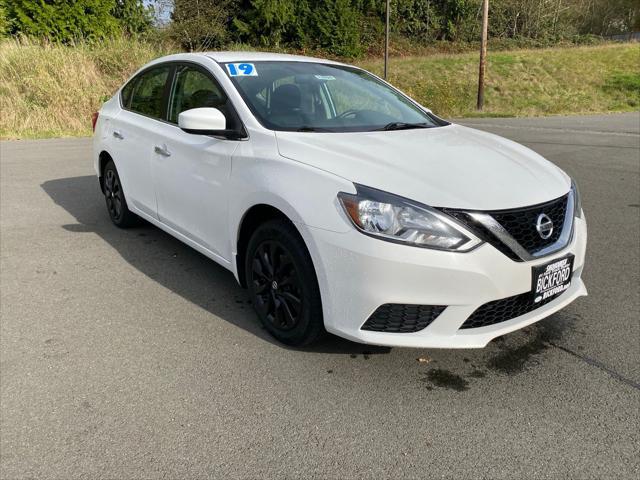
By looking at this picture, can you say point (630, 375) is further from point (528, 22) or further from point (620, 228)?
point (528, 22)

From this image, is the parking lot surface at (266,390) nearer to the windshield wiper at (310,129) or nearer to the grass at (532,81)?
the windshield wiper at (310,129)

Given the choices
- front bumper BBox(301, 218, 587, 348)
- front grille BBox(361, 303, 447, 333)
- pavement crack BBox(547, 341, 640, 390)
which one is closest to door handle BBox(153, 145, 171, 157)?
front bumper BBox(301, 218, 587, 348)

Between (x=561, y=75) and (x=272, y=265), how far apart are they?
32363mm

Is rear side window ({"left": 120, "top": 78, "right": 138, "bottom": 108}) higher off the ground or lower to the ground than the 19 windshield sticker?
lower

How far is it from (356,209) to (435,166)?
1.85 ft

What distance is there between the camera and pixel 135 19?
27.9 metres

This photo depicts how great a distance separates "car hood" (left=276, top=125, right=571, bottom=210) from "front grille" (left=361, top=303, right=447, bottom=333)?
0.50 metres

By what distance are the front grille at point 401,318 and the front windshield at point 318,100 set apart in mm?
1268

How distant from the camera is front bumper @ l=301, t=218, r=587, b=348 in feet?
7.88

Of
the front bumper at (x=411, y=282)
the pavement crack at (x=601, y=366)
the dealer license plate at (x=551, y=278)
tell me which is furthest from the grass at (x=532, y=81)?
the front bumper at (x=411, y=282)

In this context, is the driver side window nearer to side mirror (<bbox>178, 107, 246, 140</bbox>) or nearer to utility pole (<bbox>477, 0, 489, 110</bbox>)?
side mirror (<bbox>178, 107, 246, 140</bbox>)

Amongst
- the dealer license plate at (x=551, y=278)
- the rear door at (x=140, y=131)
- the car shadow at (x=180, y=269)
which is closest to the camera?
the dealer license plate at (x=551, y=278)

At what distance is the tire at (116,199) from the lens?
502cm

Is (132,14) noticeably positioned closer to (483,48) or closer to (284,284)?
(483,48)
